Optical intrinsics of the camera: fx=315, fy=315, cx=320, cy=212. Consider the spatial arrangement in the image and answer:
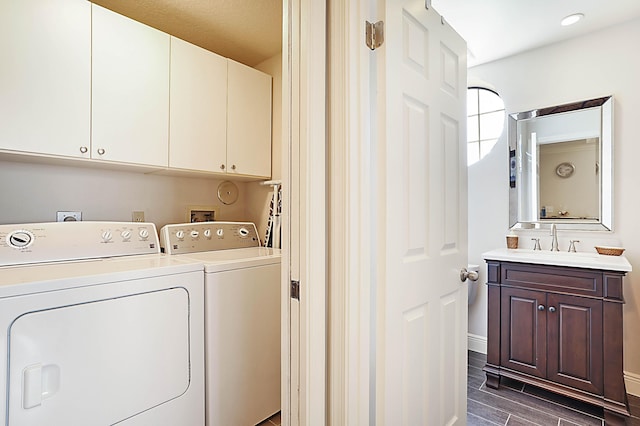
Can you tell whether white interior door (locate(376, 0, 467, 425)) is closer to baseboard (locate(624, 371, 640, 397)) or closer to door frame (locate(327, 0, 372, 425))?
door frame (locate(327, 0, 372, 425))

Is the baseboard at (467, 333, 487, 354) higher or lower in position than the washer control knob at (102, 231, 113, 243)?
lower

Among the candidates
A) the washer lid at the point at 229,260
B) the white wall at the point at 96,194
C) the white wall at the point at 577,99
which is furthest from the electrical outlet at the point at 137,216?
the white wall at the point at 577,99

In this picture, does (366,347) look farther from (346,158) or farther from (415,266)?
(346,158)

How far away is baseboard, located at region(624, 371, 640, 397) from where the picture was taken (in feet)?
6.66

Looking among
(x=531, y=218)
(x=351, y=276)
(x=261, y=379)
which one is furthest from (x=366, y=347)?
(x=531, y=218)

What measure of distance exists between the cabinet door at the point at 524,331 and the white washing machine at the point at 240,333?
5.01 feet

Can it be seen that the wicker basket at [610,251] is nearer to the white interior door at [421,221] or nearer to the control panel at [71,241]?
the white interior door at [421,221]

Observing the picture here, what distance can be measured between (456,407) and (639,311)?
1.54 meters

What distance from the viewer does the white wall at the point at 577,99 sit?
2.06 metres

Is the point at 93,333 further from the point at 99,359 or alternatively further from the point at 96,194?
the point at 96,194

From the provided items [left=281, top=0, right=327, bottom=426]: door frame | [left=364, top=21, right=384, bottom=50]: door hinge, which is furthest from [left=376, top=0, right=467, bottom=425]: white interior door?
[left=281, top=0, right=327, bottom=426]: door frame

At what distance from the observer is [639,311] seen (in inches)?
80.2

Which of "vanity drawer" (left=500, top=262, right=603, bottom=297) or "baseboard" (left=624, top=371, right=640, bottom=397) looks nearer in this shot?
"vanity drawer" (left=500, top=262, right=603, bottom=297)

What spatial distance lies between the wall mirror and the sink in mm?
235
